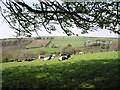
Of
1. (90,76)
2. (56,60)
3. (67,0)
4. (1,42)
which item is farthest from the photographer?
(56,60)

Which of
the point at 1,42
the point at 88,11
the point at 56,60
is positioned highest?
the point at 88,11

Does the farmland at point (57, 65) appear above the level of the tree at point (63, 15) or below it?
below

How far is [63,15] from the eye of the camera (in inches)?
261

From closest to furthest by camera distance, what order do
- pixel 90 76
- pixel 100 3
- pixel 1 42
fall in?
pixel 90 76
pixel 100 3
pixel 1 42

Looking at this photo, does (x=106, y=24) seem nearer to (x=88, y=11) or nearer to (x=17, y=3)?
(x=88, y=11)

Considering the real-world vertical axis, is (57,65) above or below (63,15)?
below

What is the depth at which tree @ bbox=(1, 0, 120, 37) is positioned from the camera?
5.96 m

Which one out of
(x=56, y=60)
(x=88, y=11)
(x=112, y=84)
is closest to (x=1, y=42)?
(x=56, y=60)

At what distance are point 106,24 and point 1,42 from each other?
6321 mm

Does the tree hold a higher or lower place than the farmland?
higher

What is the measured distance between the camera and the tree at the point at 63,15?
596cm

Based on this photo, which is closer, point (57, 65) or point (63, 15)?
point (63, 15)

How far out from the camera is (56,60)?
10312 millimetres

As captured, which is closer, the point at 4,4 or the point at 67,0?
the point at 67,0
